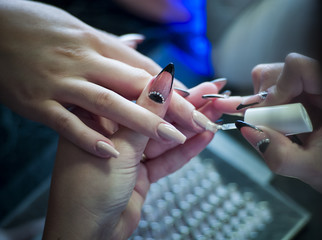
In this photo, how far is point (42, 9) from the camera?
1.40 ft

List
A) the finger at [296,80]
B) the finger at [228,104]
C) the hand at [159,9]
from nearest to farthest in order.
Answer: the finger at [296,80], the finger at [228,104], the hand at [159,9]

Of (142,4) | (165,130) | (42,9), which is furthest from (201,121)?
(142,4)

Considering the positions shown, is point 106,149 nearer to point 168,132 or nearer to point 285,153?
point 168,132

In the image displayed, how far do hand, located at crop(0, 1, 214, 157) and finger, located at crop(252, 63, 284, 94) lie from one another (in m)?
0.09

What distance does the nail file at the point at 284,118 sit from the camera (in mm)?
280

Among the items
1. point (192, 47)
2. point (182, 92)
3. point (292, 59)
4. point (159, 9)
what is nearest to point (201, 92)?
point (182, 92)

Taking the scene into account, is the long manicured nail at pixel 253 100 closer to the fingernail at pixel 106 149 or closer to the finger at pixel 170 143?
the finger at pixel 170 143

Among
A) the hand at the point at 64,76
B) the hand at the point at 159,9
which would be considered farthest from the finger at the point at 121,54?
the hand at the point at 159,9

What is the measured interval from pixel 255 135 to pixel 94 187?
7.7 inches

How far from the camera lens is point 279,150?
1.01 feet

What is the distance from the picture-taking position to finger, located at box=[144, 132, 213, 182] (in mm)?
421

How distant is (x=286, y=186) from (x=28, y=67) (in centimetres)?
38

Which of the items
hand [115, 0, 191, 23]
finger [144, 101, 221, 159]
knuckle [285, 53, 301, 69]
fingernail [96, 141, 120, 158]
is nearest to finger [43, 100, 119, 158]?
fingernail [96, 141, 120, 158]

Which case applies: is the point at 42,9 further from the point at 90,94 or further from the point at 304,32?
the point at 304,32
